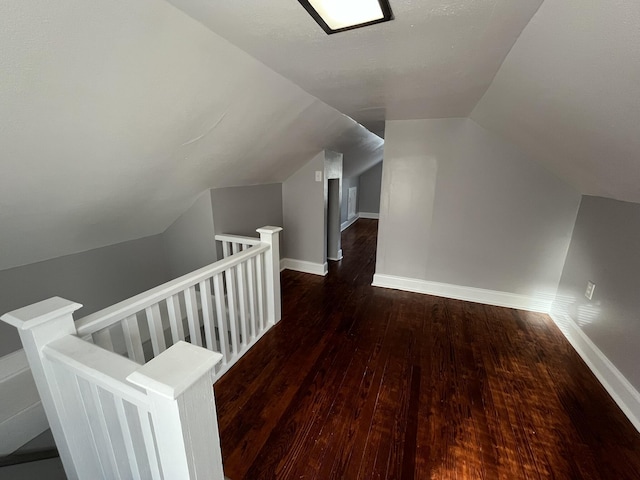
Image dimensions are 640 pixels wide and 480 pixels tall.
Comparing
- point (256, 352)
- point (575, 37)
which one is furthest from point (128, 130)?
point (575, 37)

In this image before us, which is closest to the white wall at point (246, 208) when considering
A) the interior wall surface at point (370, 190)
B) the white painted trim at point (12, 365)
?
the white painted trim at point (12, 365)

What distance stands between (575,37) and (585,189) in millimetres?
1952

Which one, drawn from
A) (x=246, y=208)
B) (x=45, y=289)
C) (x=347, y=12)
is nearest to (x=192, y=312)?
(x=45, y=289)

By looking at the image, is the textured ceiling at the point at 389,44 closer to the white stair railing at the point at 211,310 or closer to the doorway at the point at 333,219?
the white stair railing at the point at 211,310

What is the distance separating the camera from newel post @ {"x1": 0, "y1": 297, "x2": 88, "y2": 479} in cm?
87

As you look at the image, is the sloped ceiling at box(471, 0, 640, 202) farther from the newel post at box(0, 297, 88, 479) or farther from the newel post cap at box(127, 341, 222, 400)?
the newel post at box(0, 297, 88, 479)

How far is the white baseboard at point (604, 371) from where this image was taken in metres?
1.60

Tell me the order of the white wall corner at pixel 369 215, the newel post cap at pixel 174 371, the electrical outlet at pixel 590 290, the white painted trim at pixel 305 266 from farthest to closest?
A: the white wall corner at pixel 369 215
the white painted trim at pixel 305 266
the electrical outlet at pixel 590 290
the newel post cap at pixel 174 371

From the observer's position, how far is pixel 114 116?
119 centimetres

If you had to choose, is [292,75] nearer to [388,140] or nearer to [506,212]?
[388,140]

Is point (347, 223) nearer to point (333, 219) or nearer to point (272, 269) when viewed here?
point (333, 219)

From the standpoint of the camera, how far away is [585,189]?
7.48 feet


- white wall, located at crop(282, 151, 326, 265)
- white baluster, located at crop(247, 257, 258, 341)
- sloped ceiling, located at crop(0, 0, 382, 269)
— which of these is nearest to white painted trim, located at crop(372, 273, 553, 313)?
white wall, located at crop(282, 151, 326, 265)

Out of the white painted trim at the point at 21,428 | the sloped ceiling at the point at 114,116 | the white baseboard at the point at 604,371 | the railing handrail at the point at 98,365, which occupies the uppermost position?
the sloped ceiling at the point at 114,116
